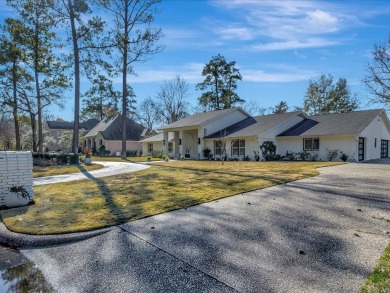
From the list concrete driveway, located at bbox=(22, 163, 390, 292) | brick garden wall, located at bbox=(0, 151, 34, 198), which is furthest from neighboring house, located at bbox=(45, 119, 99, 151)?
concrete driveway, located at bbox=(22, 163, 390, 292)

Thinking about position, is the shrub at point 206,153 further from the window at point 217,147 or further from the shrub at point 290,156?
the shrub at point 290,156

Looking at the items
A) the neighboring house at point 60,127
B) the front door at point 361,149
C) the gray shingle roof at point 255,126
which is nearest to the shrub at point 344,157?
the front door at point 361,149

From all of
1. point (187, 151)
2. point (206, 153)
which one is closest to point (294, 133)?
point (206, 153)

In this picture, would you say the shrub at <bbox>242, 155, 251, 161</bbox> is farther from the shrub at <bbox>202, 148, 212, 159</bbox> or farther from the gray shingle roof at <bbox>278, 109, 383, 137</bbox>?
the shrub at <bbox>202, 148, 212, 159</bbox>

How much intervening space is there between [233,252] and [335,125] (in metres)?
21.5

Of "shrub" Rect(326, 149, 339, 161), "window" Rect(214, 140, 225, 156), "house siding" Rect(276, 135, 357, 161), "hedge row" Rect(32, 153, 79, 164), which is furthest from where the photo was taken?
"window" Rect(214, 140, 225, 156)

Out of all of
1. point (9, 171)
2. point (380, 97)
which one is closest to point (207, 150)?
point (380, 97)

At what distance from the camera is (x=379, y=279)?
2.90 meters

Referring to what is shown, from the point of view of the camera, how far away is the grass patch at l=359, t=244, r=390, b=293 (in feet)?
8.93

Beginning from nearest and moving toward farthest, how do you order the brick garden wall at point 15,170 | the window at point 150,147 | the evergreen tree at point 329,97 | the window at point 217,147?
the brick garden wall at point 15,170, the window at point 217,147, the window at point 150,147, the evergreen tree at point 329,97

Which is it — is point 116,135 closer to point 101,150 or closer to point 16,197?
point 101,150

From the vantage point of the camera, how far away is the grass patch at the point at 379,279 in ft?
8.93

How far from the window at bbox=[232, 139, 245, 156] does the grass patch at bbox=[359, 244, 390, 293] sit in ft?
71.2

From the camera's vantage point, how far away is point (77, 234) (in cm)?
459
